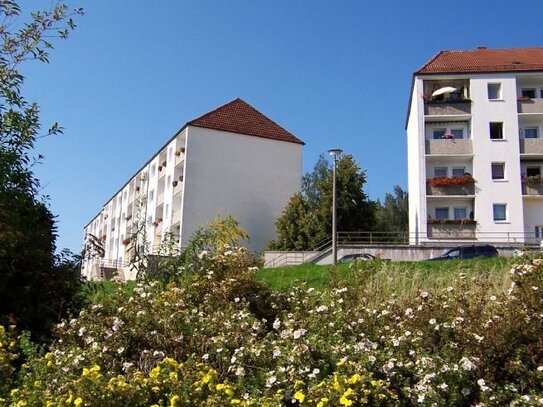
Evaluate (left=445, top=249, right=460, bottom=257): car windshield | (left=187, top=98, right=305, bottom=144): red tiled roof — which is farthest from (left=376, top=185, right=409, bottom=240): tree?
(left=445, top=249, right=460, bottom=257): car windshield

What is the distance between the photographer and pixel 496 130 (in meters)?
38.7

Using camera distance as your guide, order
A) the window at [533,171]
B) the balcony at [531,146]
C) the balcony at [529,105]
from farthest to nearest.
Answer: the balcony at [529,105]
the window at [533,171]
the balcony at [531,146]

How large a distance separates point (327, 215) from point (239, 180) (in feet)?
29.8

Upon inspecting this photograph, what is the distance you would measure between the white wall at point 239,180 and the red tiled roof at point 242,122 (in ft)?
1.59

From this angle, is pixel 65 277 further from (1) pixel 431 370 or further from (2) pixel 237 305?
(1) pixel 431 370

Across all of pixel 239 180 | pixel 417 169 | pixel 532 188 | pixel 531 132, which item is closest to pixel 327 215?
pixel 417 169

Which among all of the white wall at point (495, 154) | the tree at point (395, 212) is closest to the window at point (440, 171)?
the white wall at point (495, 154)

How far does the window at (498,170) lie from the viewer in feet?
123

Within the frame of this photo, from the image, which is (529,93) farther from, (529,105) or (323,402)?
(323,402)

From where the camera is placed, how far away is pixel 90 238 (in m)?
8.36

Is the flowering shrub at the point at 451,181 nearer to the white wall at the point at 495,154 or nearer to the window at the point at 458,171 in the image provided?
the white wall at the point at 495,154

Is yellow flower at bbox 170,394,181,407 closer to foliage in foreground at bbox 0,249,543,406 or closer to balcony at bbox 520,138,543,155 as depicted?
foliage in foreground at bbox 0,249,543,406

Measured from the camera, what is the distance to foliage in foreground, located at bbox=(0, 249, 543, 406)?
14.8 feet

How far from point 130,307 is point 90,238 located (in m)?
2.00
